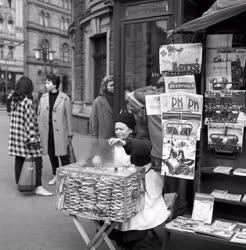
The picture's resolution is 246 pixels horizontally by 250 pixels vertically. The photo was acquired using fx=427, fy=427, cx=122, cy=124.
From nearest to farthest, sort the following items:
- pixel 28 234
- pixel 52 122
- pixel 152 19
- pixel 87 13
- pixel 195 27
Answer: pixel 195 27
pixel 28 234
pixel 152 19
pixel 52 122
pixel 87 13

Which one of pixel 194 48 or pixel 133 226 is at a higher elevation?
pixel 194 48

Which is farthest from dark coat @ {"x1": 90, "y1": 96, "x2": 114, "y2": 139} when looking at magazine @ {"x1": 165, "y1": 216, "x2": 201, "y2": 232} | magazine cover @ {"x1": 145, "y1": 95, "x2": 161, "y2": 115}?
magazine @ {"x1": 165, "y1": 216, "x2": 201, "y2": 232}

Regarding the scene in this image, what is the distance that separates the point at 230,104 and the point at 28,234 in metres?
2.62

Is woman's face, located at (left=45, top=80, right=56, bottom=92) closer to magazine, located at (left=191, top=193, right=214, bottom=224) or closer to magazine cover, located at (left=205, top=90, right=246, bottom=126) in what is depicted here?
magazine cover, located at (left=205, top=90, right=246, bottom=126)

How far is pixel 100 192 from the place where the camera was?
3.50 metres

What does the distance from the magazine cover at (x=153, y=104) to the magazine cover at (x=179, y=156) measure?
373 mm

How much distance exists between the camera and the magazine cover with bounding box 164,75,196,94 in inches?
165

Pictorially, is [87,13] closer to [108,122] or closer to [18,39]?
[108,122]

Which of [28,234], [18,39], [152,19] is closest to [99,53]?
[152,19]

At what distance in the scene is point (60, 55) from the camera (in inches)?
2419

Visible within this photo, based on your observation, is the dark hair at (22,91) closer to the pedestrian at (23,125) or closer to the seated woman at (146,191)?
the pedestrian at (23,125)

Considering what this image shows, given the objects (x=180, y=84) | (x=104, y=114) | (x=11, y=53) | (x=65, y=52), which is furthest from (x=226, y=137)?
(x=65, y=52)

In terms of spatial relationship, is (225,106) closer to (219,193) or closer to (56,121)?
(219,193)

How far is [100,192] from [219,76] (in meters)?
1.78
